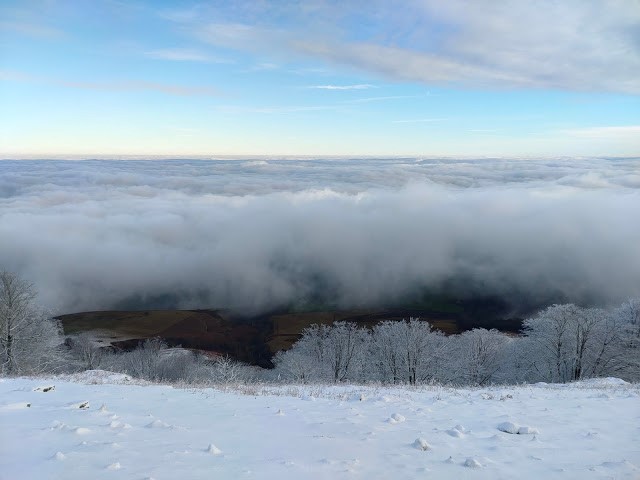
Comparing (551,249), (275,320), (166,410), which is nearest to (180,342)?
(275,320)

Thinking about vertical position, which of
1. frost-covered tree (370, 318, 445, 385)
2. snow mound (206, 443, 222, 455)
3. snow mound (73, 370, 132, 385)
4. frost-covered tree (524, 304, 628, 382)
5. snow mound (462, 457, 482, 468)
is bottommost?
frost-covered tree (370, 318, 445, 385)

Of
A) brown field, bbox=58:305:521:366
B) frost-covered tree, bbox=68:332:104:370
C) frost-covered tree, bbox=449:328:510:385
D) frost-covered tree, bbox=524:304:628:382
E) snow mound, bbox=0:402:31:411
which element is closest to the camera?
snow mound, bbox=0:402:31:411

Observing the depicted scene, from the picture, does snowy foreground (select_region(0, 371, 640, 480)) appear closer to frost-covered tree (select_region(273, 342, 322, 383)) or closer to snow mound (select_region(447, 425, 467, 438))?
snow mound (select_region(447, 425, 467, 438))

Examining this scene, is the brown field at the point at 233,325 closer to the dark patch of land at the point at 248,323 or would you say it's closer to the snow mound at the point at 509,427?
the dark patch of land at the point at 248,323

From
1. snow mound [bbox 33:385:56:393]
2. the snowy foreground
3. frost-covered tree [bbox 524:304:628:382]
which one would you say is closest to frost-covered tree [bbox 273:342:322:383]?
frost-covered tree [bbox 524:304:628:382]

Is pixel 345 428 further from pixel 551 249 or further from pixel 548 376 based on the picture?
pixel 551 249

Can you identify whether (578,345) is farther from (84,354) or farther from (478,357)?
(84,354)
